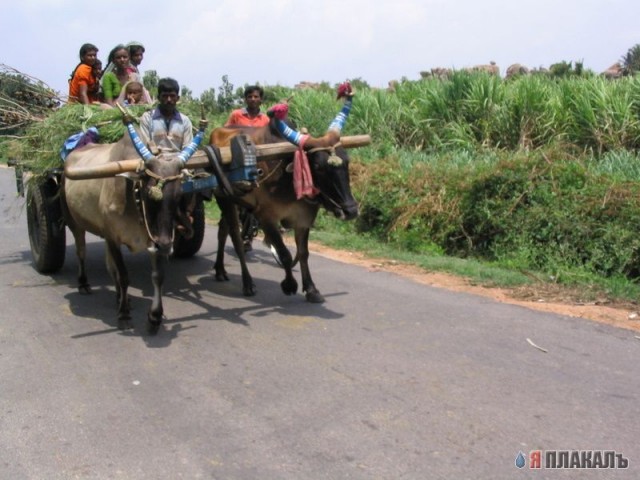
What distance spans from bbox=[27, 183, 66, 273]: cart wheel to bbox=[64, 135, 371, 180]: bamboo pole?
61.9 inches

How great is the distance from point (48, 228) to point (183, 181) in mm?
2623

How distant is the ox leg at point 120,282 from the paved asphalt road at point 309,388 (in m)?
0.15

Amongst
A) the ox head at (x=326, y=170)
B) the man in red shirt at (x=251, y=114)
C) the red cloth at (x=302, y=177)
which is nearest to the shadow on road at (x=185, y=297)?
the man in red shirt at (x=251, y=114)

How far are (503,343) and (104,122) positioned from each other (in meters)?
4.41

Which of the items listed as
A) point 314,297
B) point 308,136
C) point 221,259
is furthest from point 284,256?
point 221,259

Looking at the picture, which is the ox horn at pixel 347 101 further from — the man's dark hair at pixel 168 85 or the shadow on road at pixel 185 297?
the shadow on road at pixel 185 297

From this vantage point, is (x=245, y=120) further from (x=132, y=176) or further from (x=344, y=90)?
(x=132, y=176)

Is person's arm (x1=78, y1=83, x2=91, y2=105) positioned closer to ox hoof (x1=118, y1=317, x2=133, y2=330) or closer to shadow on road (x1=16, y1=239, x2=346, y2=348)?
shadow on road (x1=16, y1=239, x2=346, y2=348)

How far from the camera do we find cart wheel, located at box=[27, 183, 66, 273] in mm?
7316

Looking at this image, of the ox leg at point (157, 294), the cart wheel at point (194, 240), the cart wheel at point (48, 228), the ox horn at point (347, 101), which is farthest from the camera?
the cart wheel at point (194, 240)

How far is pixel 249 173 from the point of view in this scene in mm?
5738

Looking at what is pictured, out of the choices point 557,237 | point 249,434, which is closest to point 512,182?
point 557,237

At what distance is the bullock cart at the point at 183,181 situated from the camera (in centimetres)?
561

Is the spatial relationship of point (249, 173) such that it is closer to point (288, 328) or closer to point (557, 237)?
point (288, 328)
